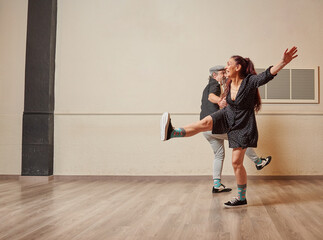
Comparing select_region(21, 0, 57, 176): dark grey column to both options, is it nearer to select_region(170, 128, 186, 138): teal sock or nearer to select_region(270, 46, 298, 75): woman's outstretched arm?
select_region(170, 128, 186, 138): teal sock

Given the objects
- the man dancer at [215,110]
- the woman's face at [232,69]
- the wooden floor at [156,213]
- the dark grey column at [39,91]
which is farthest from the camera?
the dark grey column at [39,91]

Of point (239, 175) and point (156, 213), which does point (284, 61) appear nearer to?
point (239, 175)

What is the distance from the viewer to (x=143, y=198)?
315 centimetres

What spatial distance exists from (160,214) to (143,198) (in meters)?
0.73

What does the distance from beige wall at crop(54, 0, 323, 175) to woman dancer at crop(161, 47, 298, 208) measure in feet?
6.46

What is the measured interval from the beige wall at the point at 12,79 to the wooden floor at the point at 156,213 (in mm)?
1086

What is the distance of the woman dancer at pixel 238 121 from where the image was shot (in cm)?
266

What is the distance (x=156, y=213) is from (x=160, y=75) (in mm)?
2702

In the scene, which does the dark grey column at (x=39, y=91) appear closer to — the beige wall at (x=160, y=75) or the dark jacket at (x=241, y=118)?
the beige wall at (x=160, y=75)

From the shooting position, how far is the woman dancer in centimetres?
Result: 266

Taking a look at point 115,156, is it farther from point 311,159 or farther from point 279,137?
point 311,159

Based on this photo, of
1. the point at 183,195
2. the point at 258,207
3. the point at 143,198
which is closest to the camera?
the point at 258,207

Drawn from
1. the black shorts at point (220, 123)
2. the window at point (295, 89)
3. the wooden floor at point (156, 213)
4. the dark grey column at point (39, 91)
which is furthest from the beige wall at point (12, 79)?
the window at point (295, 89)

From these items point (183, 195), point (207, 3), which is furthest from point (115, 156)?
point (207, 3)
